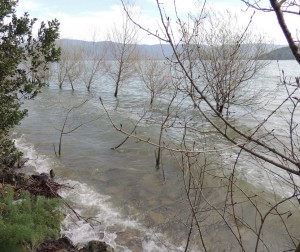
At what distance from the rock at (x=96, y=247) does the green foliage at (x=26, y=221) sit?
834 mm

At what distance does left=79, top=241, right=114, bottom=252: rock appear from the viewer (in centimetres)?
618

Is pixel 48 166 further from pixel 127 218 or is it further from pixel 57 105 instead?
pixel 57 105

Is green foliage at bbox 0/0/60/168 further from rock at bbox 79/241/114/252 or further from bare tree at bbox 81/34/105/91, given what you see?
bare tree at bbox 81/34/105/91

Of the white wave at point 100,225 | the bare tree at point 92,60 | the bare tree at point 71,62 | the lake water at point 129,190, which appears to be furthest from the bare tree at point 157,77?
the white wave at point 100,225

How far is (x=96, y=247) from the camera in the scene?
6.23 m

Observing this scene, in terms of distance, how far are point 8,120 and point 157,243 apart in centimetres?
399

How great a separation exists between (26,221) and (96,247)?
1.70 metres

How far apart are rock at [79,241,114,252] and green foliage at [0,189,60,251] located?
0.83 m

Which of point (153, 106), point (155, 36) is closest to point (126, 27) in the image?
point (153, 106)

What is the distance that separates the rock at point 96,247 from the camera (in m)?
6.18

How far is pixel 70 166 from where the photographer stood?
37.3ft

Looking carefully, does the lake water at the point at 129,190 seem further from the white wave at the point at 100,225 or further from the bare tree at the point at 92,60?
the bare tree at the point at 92,60

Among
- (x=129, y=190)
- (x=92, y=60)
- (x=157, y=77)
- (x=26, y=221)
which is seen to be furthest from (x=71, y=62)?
(x=26, y=221)

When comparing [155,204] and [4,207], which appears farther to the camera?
[155,204]
